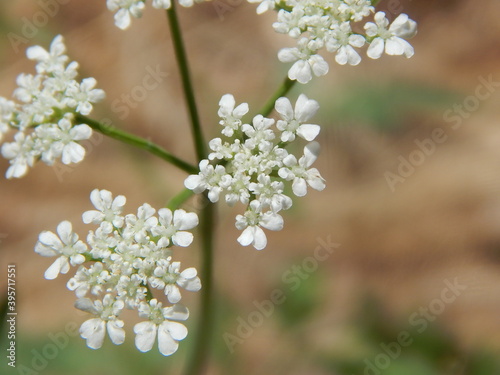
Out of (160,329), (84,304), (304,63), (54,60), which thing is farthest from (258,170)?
(54,60)

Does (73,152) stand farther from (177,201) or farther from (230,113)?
(230,113)

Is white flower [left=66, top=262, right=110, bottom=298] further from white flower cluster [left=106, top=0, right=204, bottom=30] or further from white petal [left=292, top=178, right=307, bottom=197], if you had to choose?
white flower cluster [left=106, top=0, right=204, bottom=30]

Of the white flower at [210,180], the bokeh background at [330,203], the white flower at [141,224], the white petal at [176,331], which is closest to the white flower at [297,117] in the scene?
the white flower at [210,180]

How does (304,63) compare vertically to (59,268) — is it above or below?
above

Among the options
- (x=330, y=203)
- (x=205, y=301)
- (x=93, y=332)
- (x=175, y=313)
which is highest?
(x=175, y=313)

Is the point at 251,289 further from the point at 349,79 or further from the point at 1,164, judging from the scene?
the point at 1,164

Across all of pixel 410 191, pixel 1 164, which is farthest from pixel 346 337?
pixel 1 164
